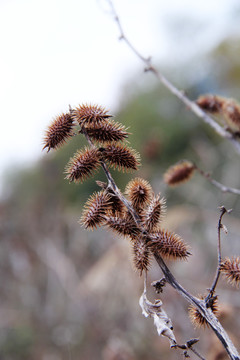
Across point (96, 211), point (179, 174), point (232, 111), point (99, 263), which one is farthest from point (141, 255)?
point (99, 263)

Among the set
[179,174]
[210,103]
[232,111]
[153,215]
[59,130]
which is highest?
[210,103]

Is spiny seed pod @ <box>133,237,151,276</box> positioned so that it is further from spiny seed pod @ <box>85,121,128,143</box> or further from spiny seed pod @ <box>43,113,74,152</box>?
spiny seed pod @ <box>43,113,74,152</box>

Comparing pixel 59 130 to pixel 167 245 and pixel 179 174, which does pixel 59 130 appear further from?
pixel 179 174

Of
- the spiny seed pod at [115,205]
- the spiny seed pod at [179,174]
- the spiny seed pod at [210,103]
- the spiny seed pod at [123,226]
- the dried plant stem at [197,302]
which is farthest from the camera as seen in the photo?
the spiny seed pod at [210,103]

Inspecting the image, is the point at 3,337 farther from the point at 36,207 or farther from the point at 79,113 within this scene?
the point at 79,113

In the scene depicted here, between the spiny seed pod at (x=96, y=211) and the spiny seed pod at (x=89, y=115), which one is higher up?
the spiny seed pod at (x=89, y=115)

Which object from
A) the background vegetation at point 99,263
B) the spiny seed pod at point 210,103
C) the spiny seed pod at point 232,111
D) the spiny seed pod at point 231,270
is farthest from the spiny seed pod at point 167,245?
the spiny seed pod at point 210,103

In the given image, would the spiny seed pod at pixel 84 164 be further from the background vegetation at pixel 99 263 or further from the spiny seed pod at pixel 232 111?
the spiny seed pod at pixel 232 111

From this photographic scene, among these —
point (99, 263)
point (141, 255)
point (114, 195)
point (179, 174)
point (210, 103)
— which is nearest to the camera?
point (141, 255)
